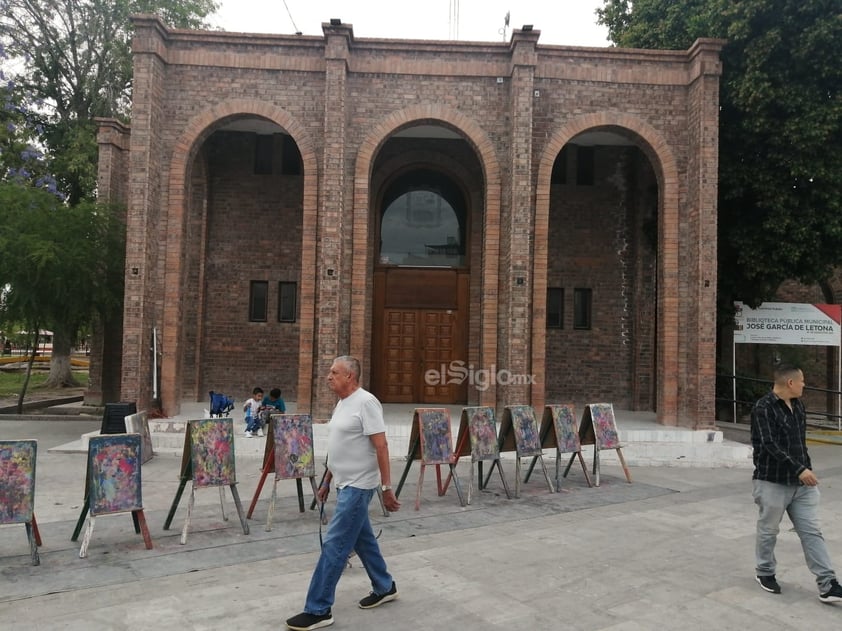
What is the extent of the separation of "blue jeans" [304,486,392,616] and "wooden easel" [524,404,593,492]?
4.86 m

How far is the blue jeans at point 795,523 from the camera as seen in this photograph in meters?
4.87

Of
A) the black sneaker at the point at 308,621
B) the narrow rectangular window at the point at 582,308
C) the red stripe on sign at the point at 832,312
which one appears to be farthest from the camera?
the narrow rectangular window at the point at 582,308

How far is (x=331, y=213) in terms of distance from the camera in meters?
12.4

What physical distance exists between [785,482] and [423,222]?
1242 cm

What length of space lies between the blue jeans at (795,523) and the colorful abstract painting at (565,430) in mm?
4016

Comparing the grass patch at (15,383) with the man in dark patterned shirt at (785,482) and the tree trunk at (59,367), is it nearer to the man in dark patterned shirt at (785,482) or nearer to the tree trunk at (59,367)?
the tree trunk at (59,367)

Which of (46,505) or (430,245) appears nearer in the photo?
(46,505)

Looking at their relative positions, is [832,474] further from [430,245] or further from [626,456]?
[430,245]

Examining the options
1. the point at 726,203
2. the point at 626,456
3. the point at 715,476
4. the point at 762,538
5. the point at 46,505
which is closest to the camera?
the point at 762,538

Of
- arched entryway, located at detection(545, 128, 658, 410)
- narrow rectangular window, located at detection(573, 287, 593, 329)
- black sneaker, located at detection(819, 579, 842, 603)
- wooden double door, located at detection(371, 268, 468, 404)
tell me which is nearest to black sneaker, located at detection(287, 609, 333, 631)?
black sneaker, located at detection(819, 579, 842, 603)

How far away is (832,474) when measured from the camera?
430 inches

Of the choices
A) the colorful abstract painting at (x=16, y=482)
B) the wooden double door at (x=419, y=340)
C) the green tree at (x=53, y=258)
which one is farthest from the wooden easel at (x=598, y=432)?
the green tree at (x=53, y=258)

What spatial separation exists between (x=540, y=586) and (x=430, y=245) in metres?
12.0

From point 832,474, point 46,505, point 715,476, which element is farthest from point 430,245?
point 46,505
